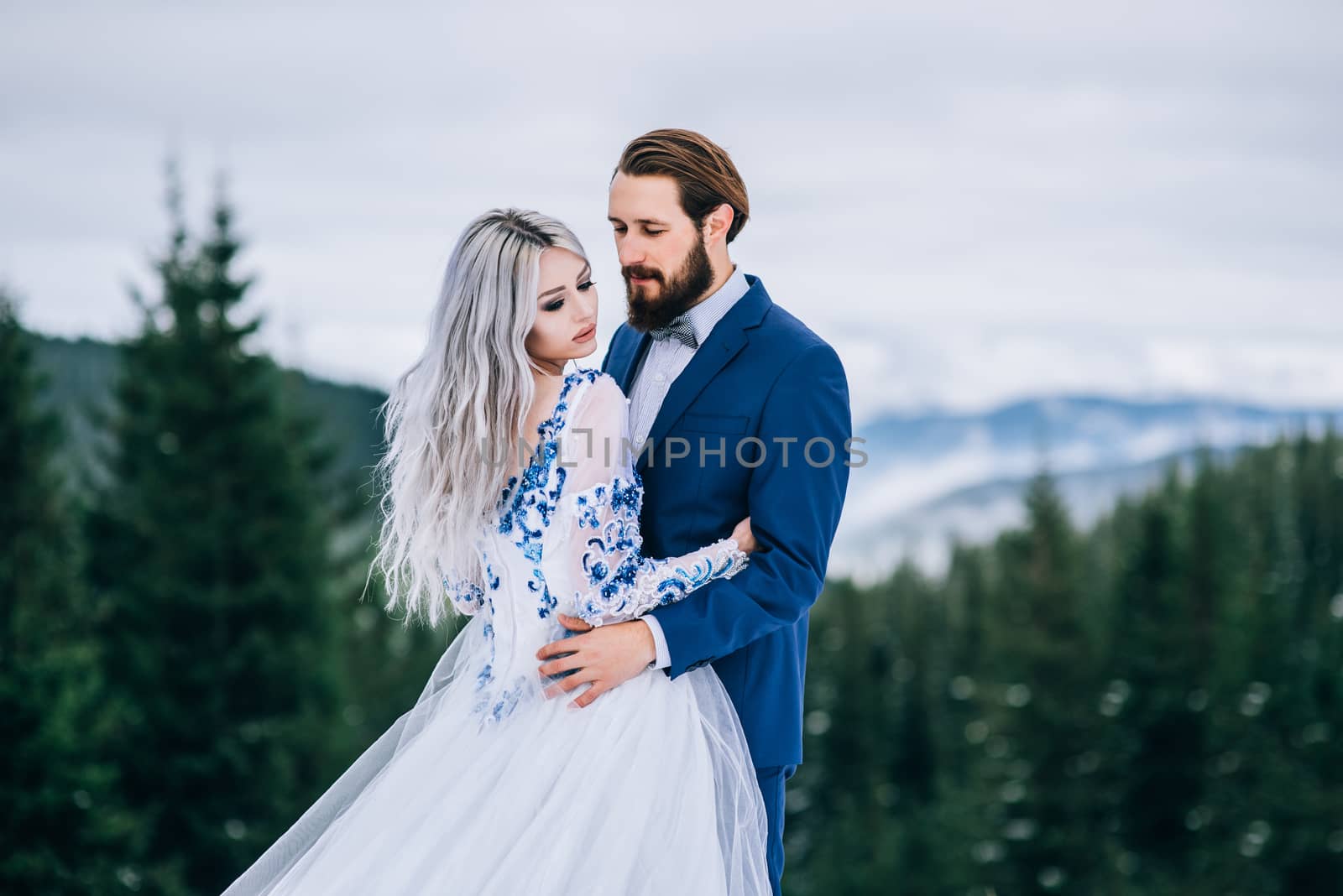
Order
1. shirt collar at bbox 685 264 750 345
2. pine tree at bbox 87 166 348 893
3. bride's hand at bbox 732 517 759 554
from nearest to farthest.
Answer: bride's hand at bbox 732 517 759 554
shirt collar at bbox 685 264 750 345
pine tree at bbox 87 166 348 893

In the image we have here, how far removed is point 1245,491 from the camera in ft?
340

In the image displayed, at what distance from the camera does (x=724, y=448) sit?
453cm

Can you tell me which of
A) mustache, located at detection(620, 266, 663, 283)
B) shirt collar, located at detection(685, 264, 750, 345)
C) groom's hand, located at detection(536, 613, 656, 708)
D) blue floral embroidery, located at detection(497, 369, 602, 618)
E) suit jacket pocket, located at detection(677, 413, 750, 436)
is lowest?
groom's hand, located at detection(536, 613, 656, 708)

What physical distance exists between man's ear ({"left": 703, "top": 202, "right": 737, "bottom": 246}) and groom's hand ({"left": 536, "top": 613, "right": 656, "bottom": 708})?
1407 millimetres

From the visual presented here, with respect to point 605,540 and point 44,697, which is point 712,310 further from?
point 44,697

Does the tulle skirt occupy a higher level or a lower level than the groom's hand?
lower

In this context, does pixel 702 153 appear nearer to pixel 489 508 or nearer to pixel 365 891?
pixel 489 508

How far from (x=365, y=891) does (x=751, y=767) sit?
1295 millimetres

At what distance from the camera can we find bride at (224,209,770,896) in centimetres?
404

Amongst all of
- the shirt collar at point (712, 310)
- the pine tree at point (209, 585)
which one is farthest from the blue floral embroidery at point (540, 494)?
the pine tree at point (209, 585)

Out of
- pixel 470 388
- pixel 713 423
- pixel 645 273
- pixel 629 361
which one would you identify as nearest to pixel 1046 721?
pixel 629 361

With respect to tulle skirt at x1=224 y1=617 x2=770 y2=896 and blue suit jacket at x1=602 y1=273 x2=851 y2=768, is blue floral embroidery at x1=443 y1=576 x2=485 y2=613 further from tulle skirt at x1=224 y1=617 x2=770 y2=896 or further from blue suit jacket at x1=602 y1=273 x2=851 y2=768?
blue suit jacket at x1=602 y1=273 x2=851 y2=768

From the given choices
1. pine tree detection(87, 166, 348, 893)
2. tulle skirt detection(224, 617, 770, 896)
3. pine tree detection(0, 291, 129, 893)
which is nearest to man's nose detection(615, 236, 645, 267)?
tulle skirt detection(224, 617, 770, 896)

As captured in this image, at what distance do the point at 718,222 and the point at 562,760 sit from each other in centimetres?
191
